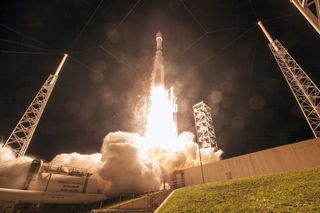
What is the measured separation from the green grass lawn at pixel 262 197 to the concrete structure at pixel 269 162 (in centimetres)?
669

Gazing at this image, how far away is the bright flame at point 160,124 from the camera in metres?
43.7

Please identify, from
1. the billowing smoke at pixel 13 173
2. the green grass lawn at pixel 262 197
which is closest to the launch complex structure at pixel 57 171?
the billowing smoke at pixel 13 173

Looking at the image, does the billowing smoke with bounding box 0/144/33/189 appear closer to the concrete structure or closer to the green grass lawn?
the green grass lawn

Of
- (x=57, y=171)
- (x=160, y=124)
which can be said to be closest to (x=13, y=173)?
(x=57, y=171)

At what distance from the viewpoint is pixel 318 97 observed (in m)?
28.7

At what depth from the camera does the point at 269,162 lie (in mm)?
24438

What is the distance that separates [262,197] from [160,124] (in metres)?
32.2

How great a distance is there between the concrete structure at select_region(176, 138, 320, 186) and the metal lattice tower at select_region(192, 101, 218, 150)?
865 inches

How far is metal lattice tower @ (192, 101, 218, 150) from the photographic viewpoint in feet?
174

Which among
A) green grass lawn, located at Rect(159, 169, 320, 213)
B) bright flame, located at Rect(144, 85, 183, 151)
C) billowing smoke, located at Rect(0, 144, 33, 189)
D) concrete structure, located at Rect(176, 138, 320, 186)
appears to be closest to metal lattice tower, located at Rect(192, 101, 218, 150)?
bright flame, located at Rect(144, 85, 183, 151)

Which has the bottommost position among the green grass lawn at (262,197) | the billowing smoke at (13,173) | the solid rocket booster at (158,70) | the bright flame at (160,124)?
the green grass lawn at (262,197)

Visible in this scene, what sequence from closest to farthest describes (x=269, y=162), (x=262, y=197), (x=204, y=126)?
(x=262, y=197) < (x=269, y=162) < (x=204, y=126)

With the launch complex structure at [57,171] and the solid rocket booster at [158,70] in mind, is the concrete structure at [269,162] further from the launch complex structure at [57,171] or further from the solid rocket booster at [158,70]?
the solid rocket booster at [158,70]

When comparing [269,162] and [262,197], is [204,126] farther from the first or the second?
[262,197]
